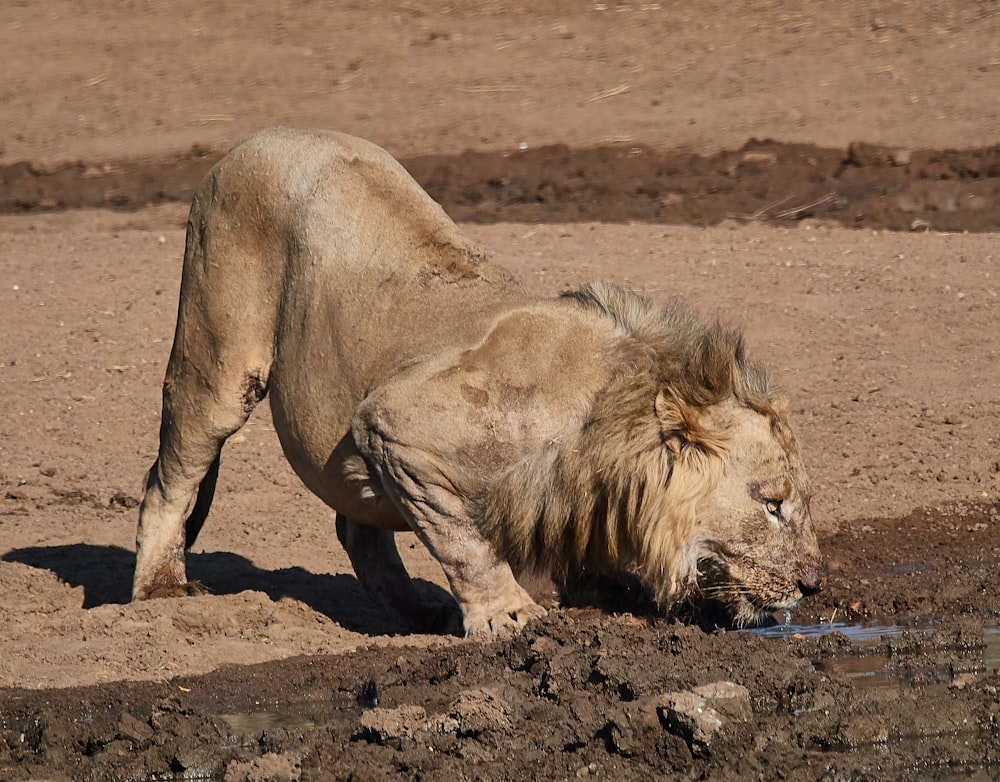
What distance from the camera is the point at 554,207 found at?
610 inches

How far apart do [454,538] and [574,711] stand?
3.92 feet

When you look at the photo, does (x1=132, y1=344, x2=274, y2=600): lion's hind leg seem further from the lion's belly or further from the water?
the water

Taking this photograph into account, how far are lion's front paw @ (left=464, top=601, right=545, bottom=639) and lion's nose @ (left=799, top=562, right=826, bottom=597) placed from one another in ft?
3.13

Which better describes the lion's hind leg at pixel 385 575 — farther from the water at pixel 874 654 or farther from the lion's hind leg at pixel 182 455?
the water at pixel 874 654

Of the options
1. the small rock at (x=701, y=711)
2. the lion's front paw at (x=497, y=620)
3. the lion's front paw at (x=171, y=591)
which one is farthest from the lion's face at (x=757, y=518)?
the lion's front paw at (x=171, y=591)

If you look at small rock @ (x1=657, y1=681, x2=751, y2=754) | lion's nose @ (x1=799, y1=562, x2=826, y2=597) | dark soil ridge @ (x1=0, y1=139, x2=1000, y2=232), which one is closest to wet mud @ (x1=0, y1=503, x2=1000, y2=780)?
small rock @ (x1=657, y1=681, x2=751, y2=754)

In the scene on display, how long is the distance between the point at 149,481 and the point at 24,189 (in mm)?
10787

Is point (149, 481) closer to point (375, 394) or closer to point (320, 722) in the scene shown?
point (375, 394)

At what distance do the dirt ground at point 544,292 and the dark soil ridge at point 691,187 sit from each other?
52 millimetres

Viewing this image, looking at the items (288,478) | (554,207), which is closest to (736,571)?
(288,478)

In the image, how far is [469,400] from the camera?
20.1 ft

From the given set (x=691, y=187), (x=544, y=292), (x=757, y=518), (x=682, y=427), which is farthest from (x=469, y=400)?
(x=691, y=187)

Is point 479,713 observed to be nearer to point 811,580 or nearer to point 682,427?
point 682,427

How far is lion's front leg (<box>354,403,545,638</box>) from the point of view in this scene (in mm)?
6238
